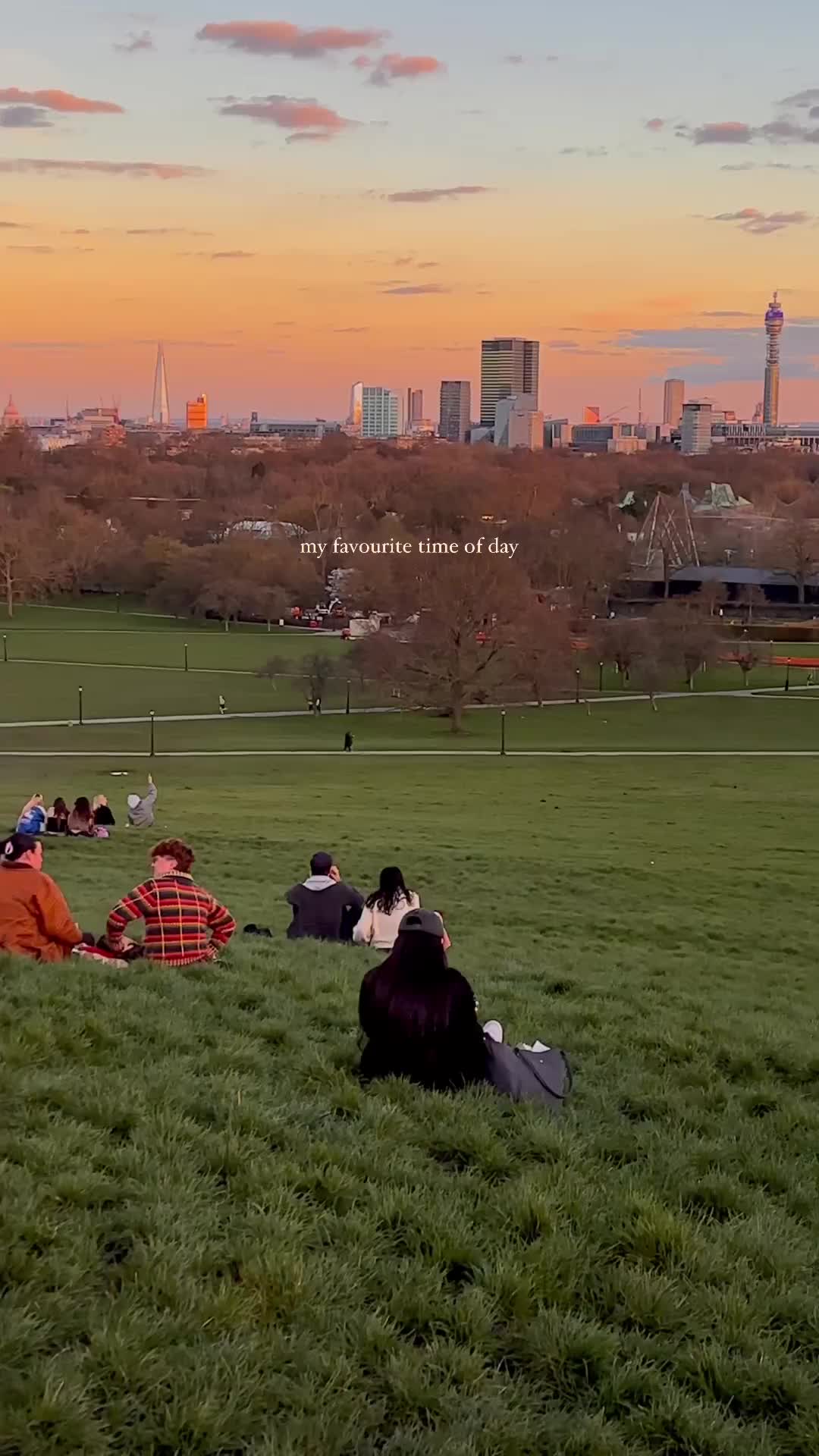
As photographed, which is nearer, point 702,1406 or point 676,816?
point 702,1406

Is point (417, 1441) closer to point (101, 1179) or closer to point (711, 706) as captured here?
point (101, 1179)

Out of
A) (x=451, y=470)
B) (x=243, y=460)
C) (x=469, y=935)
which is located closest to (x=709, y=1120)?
(x=469, y=935)

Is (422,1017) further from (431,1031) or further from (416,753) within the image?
(416,753)

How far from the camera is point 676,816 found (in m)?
28.9

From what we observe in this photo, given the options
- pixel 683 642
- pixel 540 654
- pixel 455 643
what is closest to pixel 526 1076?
pixel 455 643

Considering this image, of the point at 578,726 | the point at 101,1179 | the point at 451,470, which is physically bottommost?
the point at 578,726

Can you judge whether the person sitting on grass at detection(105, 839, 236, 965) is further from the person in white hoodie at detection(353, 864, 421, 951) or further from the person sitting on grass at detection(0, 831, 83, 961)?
the person in white hoodie at detection(353, 864, 421, 951)

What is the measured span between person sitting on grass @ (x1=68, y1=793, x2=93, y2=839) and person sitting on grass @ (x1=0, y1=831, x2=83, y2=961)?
45.7ft

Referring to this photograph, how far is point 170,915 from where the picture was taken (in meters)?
8.45

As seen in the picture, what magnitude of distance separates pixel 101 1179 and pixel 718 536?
117690mm

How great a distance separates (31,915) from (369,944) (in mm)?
2919

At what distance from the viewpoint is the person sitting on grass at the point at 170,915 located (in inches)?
327

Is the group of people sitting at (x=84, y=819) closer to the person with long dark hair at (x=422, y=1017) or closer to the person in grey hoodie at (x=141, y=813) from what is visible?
the person in grey hoodie at (x=141, y=813)

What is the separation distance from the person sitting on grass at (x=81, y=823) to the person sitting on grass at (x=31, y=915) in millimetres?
13921
